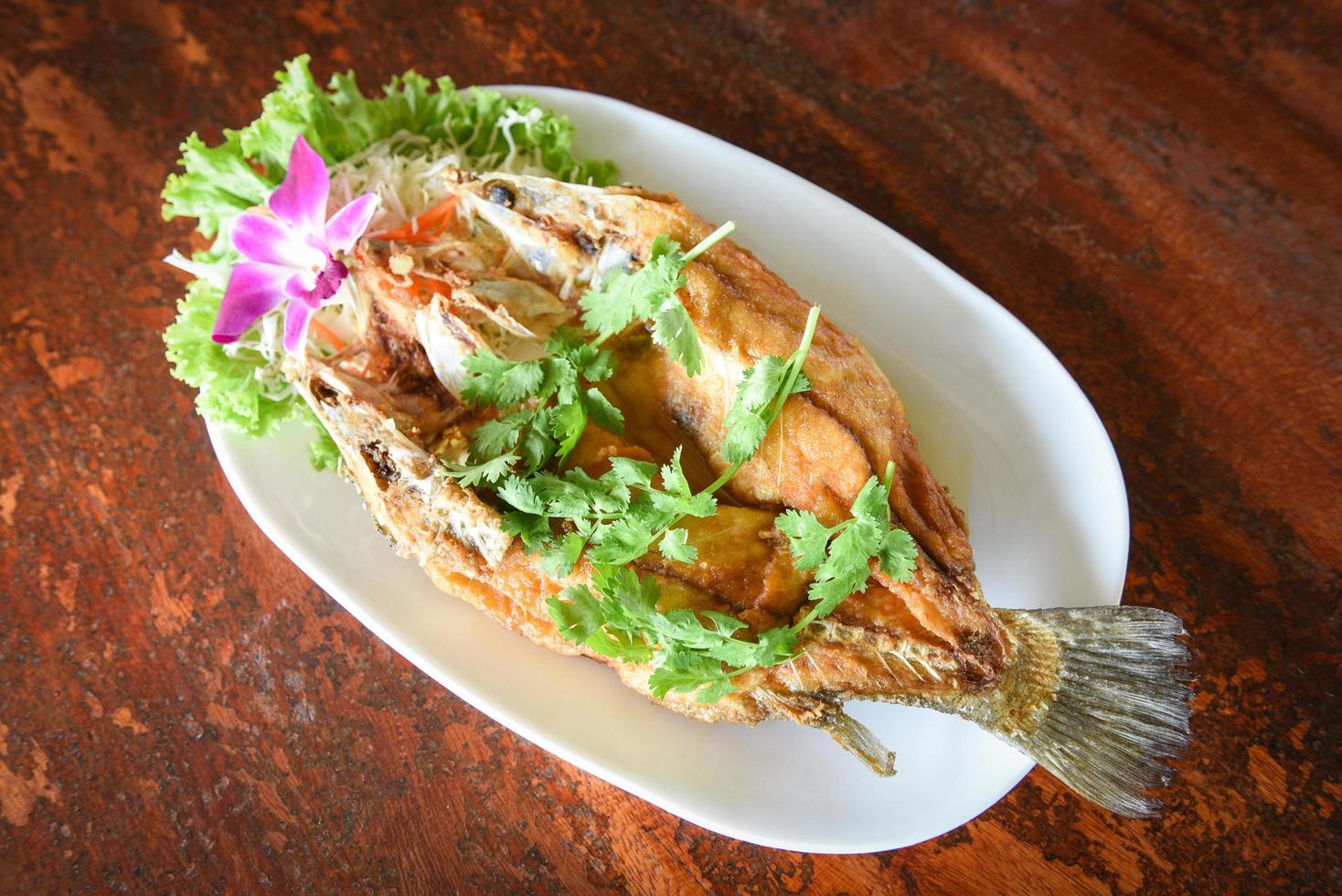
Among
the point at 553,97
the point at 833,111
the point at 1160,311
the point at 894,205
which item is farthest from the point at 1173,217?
the point at 553,97

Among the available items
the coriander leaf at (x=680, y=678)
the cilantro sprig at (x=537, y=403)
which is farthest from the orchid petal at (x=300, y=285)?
the coriander leaf at (x=680, y=678)

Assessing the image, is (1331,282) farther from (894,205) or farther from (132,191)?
(132,191)

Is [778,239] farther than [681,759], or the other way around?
[778,239]

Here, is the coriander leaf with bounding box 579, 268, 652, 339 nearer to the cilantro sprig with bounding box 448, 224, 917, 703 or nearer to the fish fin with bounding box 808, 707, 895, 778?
the cilantro sprig with bounding box 448, 224, 917, 703

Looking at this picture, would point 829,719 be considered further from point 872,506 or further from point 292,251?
point 292,251

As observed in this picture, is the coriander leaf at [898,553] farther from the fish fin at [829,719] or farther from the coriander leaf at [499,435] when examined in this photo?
the coriander leaf at [499,435]

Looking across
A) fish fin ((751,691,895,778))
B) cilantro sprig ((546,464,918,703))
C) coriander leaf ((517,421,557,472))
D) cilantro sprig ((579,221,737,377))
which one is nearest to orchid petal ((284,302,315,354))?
coriander leaf ((517,421,557,472))
